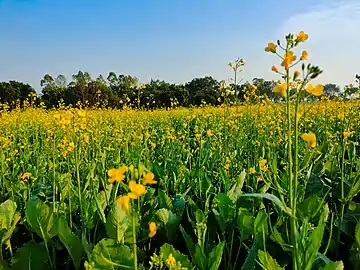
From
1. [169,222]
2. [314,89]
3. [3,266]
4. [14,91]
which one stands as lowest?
[3,266]

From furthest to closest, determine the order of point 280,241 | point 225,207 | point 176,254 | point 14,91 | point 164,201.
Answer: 1. point 14,91
2. point 164,201
3. point 225,207
4. point 280,241
5. point 176,254

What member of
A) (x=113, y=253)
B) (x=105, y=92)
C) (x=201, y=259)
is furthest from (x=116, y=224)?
(x=105, y=92)

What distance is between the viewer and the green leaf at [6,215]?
197 centimetres

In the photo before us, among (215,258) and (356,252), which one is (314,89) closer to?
(215,258)

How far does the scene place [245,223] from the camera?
1.80m

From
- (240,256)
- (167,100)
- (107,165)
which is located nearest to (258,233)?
(240,256)

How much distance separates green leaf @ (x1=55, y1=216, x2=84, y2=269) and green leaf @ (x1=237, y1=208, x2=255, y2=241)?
0.72 meters

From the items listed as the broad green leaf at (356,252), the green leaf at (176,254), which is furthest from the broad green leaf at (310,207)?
the green leaf at (176,254)

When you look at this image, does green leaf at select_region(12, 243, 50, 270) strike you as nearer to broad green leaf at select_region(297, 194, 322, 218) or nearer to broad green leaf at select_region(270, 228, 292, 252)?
broad green leaf at select_region(270, 228, 292, 252)

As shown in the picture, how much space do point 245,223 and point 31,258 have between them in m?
0.98

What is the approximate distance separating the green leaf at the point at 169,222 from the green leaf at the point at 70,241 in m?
0.41

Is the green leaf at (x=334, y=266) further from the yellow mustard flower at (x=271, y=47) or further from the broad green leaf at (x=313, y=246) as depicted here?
the yellow mustard flower at (x=271, y=47)

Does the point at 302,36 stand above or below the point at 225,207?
above

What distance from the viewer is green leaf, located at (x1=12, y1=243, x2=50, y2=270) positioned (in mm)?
1802
